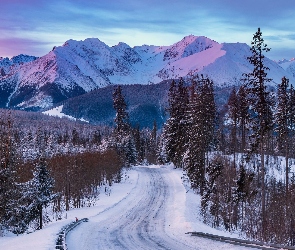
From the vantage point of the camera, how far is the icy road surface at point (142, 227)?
62.9 feet

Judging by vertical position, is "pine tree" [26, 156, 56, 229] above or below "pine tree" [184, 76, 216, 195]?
below

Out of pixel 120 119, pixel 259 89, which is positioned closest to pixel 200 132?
pixel 259 89

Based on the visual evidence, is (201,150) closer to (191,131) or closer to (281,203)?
(191,131)

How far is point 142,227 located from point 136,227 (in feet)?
1.24

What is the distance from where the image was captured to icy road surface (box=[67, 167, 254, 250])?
19.2 metres

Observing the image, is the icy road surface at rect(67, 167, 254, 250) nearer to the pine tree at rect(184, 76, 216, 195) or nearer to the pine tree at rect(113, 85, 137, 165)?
the pine tree at rect(184, 76, 216, 195)

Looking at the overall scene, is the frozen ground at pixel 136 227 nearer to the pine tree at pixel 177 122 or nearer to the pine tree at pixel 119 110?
the pine tree at pixel 177 122

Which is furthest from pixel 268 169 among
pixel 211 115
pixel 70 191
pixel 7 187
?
pixel 7 187

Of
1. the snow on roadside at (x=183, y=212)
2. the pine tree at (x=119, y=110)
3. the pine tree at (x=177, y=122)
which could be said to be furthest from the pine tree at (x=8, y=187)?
the pine tree at (x=119, y=110)

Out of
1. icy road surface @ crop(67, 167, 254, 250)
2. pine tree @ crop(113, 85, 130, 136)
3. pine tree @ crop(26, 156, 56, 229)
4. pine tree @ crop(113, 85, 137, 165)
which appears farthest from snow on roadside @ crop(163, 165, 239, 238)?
pine tree @ crop(113, 85, 130, 136)

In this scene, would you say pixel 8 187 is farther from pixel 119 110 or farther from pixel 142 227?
pixel 119 110

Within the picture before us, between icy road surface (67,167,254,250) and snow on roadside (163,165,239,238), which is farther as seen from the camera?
snow on roadside (163,165,239,238)

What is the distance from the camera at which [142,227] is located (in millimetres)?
24484

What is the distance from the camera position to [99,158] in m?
54.8
